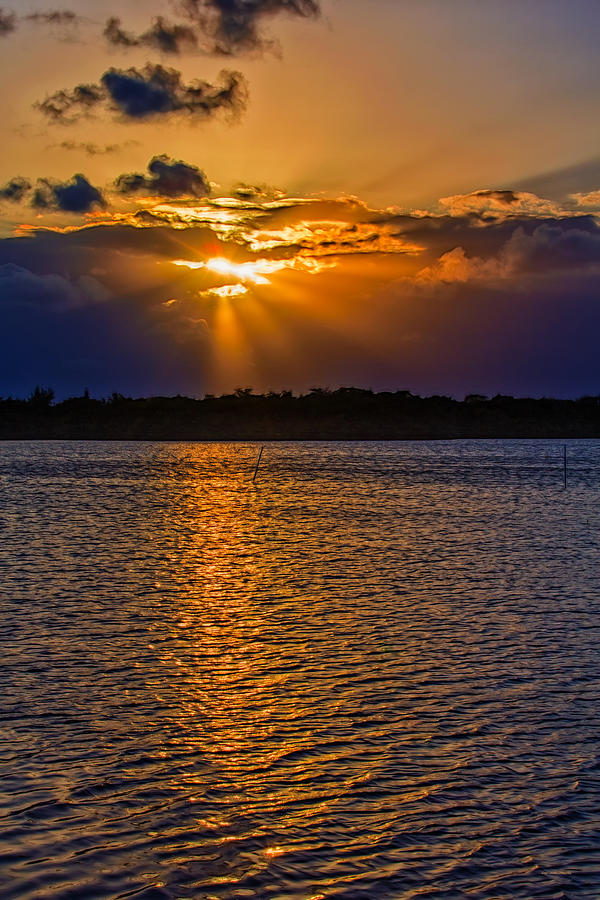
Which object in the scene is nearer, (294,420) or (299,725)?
(299,725)

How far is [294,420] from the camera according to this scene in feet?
519

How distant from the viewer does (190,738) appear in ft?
32.3

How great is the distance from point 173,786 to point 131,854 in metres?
1.45

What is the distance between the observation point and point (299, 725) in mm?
10211

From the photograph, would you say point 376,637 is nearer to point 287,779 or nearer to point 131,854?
point 287,779

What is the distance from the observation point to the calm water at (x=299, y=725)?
701 centimetres

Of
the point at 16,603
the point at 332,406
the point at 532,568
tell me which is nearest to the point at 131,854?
the point at 16,603

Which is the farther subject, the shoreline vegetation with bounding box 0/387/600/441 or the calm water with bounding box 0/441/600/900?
the shoreline vegetation with bounding box 0/387/600/441

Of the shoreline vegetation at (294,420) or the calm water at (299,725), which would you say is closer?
the calm water at (299,725)

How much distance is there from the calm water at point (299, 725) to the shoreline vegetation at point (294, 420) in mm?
131590

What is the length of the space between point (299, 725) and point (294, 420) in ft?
486

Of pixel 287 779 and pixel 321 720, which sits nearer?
pixel 287 779

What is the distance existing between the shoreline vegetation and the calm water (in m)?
132

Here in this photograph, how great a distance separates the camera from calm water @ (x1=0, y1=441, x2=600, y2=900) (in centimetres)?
701
